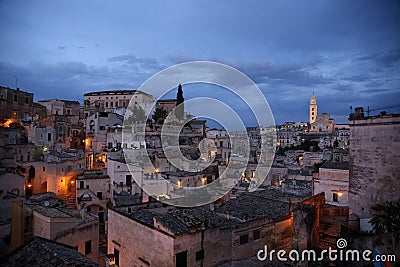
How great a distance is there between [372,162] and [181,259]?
712 centimetres

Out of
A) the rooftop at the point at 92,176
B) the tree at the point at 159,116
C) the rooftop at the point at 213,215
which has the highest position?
the tree at the point at 159,116

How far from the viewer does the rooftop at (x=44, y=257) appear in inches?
326

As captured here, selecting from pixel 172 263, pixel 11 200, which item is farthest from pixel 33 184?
pixel 172 263

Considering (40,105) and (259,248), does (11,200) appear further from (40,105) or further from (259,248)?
(40,105)

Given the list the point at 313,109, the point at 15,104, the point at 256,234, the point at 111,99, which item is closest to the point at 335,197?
the point at 256,234

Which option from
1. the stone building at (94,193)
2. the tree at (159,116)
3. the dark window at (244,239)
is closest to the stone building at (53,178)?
the stone building at (94,193)

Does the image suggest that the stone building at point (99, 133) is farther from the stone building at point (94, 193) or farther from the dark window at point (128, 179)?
the stone building at point (94, 193)

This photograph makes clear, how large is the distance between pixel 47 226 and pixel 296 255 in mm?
10108

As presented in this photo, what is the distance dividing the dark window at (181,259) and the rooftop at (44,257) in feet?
8.32

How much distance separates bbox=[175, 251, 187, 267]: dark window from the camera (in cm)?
958

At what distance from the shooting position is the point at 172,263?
939cm

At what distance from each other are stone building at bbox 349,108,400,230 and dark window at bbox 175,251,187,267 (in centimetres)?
597

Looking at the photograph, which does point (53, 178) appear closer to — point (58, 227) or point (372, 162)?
point (58, 227)

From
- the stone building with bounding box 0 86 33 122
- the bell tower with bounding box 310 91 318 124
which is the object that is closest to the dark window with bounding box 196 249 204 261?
the stone building with bounding box 0 86 33 122
